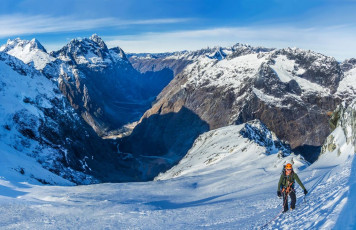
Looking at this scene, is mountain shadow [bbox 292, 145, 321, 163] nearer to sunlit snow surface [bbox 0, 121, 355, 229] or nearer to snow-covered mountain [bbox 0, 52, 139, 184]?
snow-covered mountain [bbox 0, 52, 139, 184]

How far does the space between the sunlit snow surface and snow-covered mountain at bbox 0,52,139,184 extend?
37.1 metres

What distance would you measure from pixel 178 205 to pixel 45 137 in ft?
282

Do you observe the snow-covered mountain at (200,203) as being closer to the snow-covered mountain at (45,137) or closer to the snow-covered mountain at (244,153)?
the snow-covered mountain at (244,153)

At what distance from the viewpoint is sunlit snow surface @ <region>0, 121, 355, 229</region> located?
17016 millimetres

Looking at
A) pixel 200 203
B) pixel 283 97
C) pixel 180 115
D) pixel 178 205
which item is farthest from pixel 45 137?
pixel 283 97

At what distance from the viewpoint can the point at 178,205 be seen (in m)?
27.2

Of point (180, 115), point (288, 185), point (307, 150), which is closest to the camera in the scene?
point (288, 185)

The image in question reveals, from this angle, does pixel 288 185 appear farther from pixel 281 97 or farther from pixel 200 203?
pixel 281 97

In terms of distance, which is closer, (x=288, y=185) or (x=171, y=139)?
(x=288, y=185)

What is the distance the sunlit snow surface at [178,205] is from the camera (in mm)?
17016

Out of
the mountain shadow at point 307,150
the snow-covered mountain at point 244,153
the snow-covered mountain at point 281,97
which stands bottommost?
the mountain shadow at point 307,150

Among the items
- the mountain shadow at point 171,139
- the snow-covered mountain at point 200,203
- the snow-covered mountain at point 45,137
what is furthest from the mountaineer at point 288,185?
the mountain shadow at point 171,139

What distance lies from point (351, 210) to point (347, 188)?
405 centimetres

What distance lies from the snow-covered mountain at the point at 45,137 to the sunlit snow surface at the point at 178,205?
1460 inches
